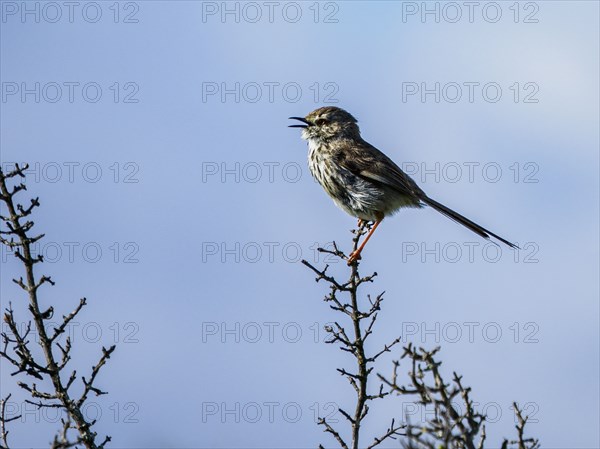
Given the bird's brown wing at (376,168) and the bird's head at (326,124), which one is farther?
the bird's head at (326,124)

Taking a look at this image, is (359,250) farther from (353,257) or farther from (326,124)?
(326,124)

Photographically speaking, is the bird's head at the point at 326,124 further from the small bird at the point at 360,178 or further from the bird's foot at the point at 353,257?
the bird's foot at the point at 353,257

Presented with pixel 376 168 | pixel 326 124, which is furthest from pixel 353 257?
pixel 326 124

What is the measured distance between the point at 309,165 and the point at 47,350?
5.28m

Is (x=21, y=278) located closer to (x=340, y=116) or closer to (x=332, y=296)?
(x=332, y=296)

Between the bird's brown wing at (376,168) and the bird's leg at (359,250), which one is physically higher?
the bird's brown wing at (376,168)

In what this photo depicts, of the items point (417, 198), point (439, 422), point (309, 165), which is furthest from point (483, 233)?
point (439, 422)

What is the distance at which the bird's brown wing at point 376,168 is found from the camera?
10164 millimetres

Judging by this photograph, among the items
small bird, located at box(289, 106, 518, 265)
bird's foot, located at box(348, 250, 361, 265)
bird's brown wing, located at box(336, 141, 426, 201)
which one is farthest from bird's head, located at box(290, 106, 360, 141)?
bird's foot, located at box(348, 250, 361, 265)

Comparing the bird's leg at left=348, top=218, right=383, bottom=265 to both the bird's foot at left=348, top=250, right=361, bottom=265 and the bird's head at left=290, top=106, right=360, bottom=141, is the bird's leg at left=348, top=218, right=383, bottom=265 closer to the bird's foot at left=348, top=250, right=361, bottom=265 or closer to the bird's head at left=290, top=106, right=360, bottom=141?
the bird's foot at left=348, top=250, right=361, bottom=265

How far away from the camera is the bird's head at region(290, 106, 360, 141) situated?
1090 centimetres

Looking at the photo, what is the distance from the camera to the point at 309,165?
10.7 metres

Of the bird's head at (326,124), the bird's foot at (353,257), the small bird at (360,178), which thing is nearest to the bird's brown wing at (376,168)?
the small bird at (360,178)

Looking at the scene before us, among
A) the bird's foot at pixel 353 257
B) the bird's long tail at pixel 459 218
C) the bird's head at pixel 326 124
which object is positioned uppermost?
the bird's head at pixel 326 124
